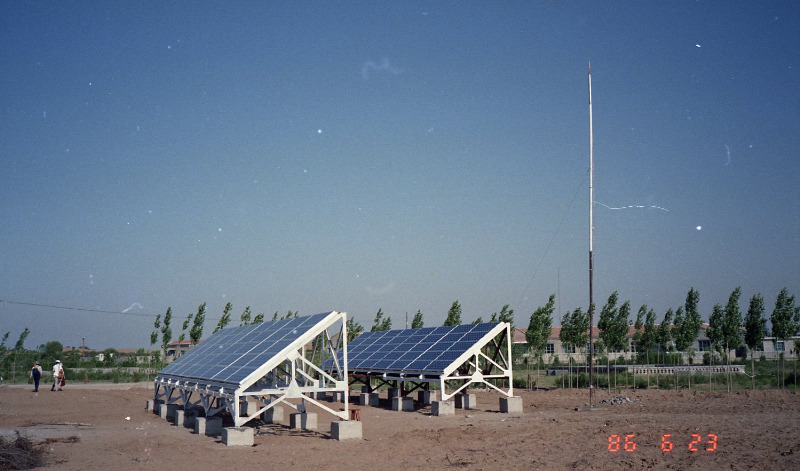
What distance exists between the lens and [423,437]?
66.2 feet

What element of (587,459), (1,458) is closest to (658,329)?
(587,459)

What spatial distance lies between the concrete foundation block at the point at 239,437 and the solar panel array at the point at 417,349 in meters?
10.0

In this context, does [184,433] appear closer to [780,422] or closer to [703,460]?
[703,460]

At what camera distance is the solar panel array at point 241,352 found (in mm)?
20594

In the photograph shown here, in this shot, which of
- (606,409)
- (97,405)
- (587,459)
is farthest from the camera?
(97,405)

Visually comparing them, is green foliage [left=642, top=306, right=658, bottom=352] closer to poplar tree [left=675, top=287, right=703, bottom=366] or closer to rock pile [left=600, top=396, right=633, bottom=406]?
poplar tree [left=675, top=287, right=703, bottom=366]

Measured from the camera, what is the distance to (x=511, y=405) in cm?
2766

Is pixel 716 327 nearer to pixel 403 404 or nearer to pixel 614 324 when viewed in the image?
pixel 614 324

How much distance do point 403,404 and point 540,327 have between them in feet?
57.9

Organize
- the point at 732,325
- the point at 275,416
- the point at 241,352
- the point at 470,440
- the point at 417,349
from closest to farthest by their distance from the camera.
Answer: the point at 470,440 < the point at 241,352 < the point at 275,416 < the point at 417,349 < the point at 732,325

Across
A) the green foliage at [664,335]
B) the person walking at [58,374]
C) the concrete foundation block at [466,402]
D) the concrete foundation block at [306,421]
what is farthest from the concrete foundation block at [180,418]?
the green foliage at [664,335]

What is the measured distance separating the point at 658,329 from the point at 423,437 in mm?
29897

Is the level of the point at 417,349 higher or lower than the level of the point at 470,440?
higher

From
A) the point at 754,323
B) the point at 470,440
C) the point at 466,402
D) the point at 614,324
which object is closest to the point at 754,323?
the point at 754,323
